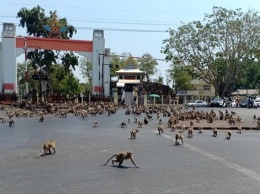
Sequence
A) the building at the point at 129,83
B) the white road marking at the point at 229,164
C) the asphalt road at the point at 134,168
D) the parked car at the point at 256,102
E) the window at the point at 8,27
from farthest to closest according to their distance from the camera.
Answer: the building at the point at 129,83 < the parked car at the point at 256,102 < the window at the point at 8,27 < the white road marking at the point at 229,164 < the asphalt road at the point at 134,168

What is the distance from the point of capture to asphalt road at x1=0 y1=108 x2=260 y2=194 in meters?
8.66

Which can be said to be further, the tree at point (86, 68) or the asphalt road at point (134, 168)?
the tree at point (86, 68)

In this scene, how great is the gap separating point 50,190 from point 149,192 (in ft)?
6.35

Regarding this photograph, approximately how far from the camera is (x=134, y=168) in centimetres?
1068

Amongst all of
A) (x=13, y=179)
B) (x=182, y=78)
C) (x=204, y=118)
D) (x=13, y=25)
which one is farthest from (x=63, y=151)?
(x=182, y=78)

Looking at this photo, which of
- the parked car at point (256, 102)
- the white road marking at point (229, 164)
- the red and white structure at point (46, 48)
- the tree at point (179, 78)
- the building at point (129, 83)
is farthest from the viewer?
the tree at point (179, 78)

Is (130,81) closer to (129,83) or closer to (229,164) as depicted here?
(129,83)

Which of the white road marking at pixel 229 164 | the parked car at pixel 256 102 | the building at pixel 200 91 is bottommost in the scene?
the white road marking at pixel 229 164

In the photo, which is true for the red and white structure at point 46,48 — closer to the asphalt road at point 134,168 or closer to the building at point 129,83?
the building at point 129,83

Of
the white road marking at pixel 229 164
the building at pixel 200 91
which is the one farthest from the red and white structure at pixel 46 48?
the building at pixel 200 91

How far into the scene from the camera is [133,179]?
9367mm

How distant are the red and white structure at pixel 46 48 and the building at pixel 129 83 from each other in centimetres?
625

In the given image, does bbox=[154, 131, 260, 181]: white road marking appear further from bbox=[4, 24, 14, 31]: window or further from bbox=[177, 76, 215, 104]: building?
bbox=[177, 76, 215, 104]: building

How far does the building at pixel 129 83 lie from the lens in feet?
212
